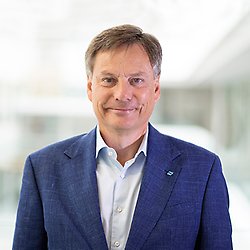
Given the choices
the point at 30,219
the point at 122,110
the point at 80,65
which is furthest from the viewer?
the point at 80,65

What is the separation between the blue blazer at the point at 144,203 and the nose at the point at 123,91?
0.72 ft

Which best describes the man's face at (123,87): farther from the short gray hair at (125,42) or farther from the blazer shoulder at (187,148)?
the blazer shoulder at (187,148)

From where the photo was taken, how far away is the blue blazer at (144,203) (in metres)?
1.38

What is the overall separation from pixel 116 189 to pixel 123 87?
34cm

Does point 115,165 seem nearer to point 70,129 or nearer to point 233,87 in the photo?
point 70,129

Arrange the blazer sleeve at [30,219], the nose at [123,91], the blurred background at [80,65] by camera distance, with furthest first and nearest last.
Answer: the blurred background at [80,65]
the blazer sleeve at [30,219]
the nose at [123,91]

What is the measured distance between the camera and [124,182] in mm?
1452

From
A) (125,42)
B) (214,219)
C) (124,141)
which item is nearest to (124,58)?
(125,42)

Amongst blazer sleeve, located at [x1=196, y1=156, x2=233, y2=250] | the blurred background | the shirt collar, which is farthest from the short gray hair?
the blurred background

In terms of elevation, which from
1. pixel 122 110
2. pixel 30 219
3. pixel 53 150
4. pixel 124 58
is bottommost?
pixel 30 219

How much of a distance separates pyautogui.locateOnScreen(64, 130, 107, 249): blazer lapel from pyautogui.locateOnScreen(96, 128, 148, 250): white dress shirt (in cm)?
3

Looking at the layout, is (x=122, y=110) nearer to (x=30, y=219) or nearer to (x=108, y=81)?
(x=108, y=81)

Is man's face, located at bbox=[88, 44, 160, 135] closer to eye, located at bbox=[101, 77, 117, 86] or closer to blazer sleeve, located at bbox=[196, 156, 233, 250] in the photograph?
eye, located at bbox=[101, 77, 117, 86]

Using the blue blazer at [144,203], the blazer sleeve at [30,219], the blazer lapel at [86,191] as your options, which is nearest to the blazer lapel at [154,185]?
the blue blazer at [144,203]
